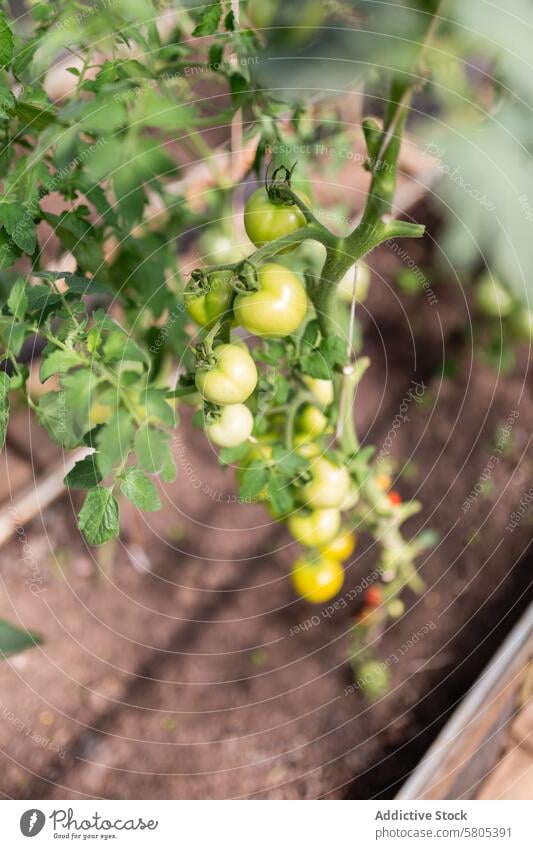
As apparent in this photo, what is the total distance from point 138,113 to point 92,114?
2.2 inches

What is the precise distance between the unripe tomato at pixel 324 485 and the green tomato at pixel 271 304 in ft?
0.85

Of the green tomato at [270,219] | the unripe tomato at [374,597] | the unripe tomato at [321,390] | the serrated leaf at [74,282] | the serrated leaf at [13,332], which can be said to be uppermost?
the serrated leaf at [74,282]

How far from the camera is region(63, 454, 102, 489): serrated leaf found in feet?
1.72

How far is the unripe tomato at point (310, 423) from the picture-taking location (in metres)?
0.72

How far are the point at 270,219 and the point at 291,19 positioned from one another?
20 cm

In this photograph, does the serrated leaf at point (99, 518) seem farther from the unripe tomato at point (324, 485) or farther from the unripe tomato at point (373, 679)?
the unripe tomato at point (373, 679)

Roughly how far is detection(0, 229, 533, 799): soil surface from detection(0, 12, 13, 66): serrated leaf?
0.68 meters

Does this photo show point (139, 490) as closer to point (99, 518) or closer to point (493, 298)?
point (99, 518)

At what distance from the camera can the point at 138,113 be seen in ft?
1.87

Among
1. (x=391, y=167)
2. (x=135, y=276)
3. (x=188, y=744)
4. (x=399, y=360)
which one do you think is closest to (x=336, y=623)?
(x=188, y=744)

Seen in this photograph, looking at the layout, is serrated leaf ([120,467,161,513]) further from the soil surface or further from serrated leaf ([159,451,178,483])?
the soil surface

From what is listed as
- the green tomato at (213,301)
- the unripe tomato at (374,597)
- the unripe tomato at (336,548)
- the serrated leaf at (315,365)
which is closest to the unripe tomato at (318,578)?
the unripe tomato at (336,548)

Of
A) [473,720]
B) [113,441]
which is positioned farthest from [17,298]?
[473,720]
